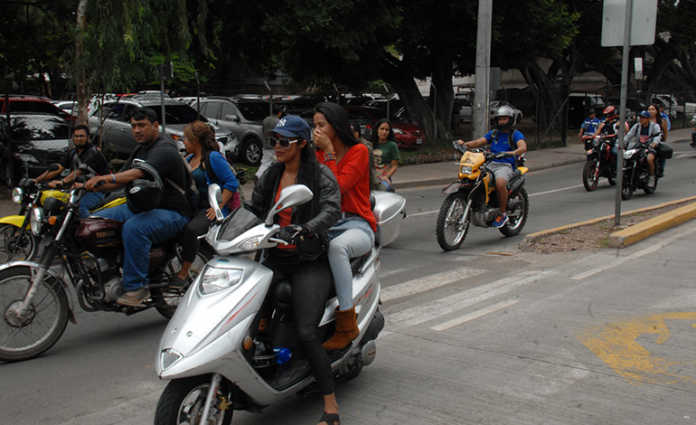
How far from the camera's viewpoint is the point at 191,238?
6.01 metres

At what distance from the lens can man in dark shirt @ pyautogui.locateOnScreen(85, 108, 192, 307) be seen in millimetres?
5621

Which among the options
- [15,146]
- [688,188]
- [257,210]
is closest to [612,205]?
[688,188]

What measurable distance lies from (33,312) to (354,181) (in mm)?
2680

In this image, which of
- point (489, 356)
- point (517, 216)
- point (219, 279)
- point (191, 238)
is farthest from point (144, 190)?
point (517, 216)

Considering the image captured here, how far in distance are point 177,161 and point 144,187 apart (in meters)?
0.47

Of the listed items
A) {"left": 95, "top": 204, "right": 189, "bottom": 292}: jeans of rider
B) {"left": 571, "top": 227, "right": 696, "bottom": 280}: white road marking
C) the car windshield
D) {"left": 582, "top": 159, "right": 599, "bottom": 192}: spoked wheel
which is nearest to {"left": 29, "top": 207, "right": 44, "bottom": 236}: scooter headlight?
{"left": 95, "top": 204, "right": 189, "bottom": 292}: jeans of rider

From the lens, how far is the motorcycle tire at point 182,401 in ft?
11.2

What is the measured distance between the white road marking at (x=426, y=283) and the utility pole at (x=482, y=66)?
445 inches

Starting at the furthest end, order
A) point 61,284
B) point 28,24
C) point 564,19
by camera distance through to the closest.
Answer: point 564,19
point 28,24
point 61,284

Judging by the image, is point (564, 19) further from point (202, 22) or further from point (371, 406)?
point (371, 406)

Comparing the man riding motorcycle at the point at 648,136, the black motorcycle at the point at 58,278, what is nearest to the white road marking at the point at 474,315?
the black motorcycle at the point at 58,278

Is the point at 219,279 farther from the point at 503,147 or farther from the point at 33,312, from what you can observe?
the point at 503,147

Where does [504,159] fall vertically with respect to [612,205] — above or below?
above

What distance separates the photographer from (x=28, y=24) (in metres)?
17.0
